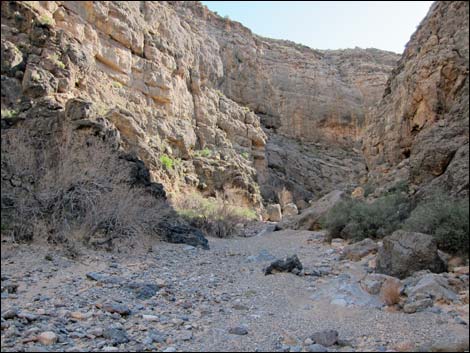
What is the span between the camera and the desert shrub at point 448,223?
4.76 meters

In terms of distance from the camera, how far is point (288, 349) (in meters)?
3.24

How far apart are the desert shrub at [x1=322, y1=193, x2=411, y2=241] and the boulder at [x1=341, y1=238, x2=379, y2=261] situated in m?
0.60

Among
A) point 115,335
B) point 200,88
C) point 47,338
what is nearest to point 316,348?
point 115,335

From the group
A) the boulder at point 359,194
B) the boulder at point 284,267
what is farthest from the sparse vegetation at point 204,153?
the boulder at point 284,267

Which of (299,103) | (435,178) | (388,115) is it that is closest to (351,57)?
(299,103)

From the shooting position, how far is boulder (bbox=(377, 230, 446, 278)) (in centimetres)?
462

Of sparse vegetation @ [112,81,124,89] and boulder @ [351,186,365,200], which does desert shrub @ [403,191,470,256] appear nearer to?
boulder @ [351,186,365,200]

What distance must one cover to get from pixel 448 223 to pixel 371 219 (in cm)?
305

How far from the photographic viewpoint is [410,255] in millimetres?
4723

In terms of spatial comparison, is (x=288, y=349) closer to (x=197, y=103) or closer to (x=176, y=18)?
(x=197, y=103)

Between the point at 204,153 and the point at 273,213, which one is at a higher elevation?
the point at 204,153

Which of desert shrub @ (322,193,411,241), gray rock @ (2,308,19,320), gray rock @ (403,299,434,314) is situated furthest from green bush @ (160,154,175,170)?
gray rock @ (403,299,434,314)

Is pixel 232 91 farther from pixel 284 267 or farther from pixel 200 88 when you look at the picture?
pixel 284 267

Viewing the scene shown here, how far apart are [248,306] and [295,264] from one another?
180cm
